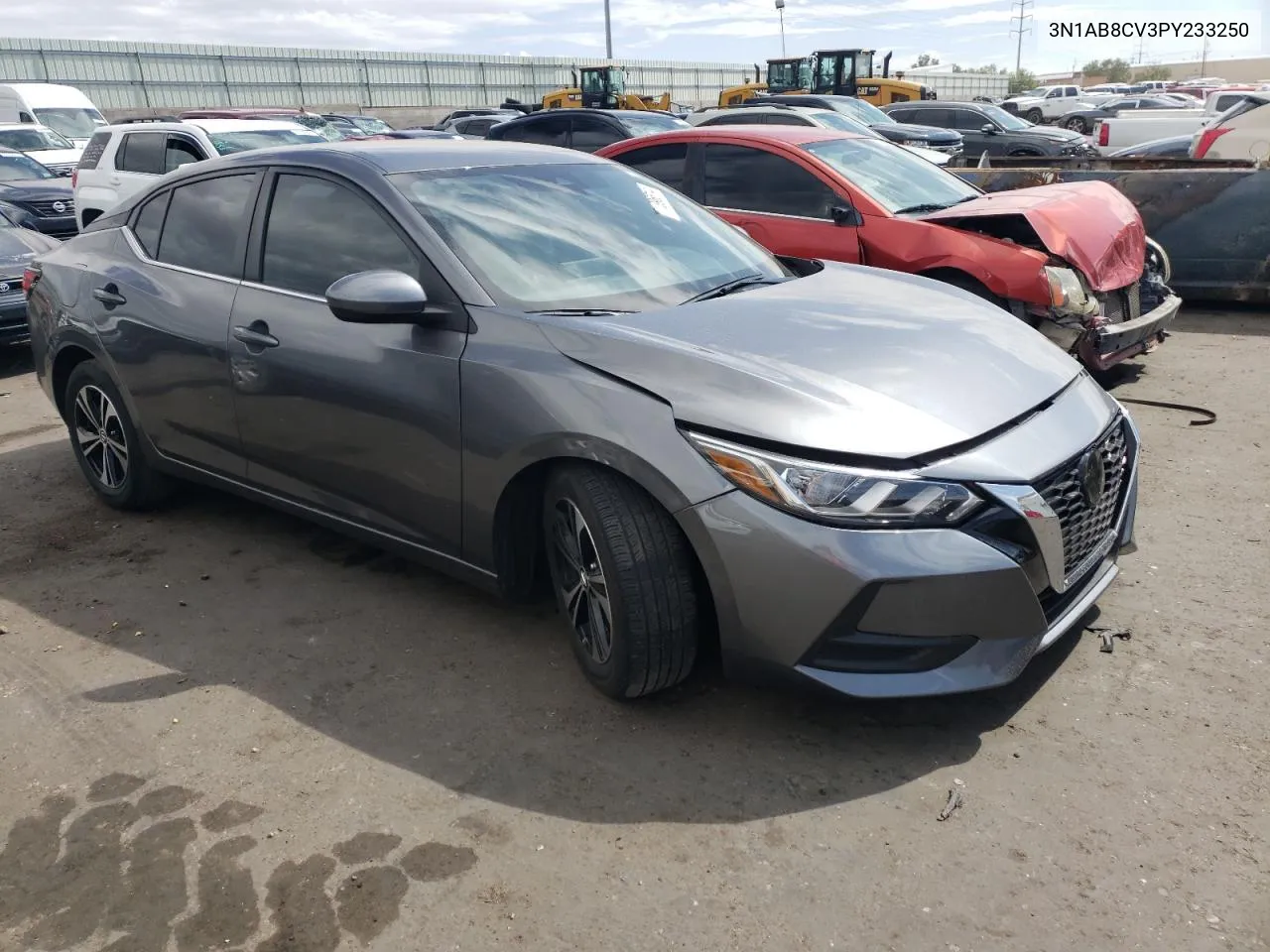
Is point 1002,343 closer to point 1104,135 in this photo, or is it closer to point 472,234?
point 472,234

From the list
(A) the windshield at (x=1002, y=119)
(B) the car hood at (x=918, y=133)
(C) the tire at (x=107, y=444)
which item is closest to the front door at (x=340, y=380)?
(C) the tire at (x=107, y=444)

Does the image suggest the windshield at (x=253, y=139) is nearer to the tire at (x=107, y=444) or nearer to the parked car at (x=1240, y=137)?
the tire at (x=107, y=444)

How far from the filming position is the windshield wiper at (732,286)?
3654 mm

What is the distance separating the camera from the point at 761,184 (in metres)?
7.04

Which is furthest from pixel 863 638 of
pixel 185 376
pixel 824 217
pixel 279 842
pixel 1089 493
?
pixel 824 217

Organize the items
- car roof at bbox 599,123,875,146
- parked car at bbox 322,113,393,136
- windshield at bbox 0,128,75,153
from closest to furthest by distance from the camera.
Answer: car roof at bbox 599,123,875,146
windshield at bbox 0,128,75,153
parked car at bbox 322,113,393,136

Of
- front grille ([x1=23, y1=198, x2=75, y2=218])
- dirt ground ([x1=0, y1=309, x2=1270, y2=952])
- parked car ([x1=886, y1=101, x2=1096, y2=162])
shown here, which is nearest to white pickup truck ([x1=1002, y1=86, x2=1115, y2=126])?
parked car ([x1=886, y1=101, x2=1096, y2=162])

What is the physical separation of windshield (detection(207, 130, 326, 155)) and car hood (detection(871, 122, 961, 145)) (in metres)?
9.86

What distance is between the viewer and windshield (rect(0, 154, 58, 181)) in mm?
14477

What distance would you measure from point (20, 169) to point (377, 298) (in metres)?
14.1

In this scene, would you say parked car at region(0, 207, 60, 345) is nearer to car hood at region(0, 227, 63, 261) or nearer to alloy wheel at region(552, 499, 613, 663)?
car hood at region(0, 227, 63, 261)

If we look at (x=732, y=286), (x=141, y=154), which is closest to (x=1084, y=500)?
(x=732, y=286)

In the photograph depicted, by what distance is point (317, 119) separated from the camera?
24.8 metres

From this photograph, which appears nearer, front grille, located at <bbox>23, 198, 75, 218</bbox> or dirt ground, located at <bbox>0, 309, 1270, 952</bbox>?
dirt ground, located at <bbox>0, 309, 1270, 952</bbox>
